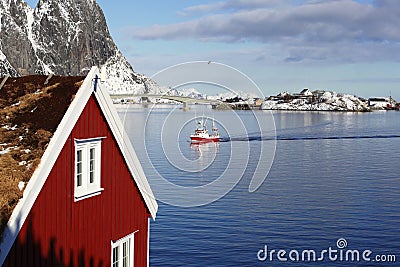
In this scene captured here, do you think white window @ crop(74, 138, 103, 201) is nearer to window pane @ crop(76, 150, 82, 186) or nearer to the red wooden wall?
window pane @ crop(76, 150, 82, 186)

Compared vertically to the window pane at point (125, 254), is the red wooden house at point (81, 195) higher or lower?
higher

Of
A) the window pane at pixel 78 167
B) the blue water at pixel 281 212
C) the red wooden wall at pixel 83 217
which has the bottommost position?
the blue water at pixel 281 212

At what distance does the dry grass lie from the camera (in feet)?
34.0

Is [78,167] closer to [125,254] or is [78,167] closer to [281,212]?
[125,254]

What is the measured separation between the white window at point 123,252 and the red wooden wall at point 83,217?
0.60 ft

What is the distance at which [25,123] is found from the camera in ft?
39.1

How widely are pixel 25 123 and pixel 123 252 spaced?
4.73m

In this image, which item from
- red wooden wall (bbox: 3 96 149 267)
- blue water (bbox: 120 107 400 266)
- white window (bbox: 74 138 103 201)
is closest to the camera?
red wooden wall (bbox: 3 96 149 267)

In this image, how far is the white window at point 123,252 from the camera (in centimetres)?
1444

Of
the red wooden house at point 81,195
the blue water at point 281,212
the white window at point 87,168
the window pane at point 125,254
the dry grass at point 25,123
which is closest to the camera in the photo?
the dry grass at point 25,123

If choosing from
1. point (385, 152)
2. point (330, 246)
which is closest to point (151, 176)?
point (330, 246)

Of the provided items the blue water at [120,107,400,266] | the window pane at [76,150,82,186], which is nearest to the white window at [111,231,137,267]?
the window pane at [76,150,82,186]

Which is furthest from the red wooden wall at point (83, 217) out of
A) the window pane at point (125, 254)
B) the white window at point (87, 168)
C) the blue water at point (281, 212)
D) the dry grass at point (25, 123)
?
the blue water at point (281, 212)

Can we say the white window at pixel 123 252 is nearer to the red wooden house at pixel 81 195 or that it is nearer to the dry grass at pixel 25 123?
the red wooden house at pixel 81 195
